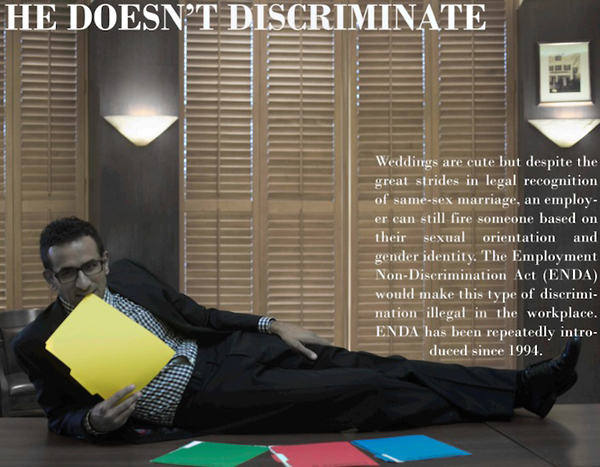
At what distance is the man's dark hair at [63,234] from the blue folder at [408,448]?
87 centimetres

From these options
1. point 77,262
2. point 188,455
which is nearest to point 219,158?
point 77,262

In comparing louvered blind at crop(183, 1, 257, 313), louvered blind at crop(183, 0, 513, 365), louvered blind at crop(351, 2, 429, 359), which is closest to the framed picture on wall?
louvered blind at crop(183, 0, 513, 365)

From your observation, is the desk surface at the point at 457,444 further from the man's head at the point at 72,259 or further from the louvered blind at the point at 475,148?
the louvered blind at the point at 475,148

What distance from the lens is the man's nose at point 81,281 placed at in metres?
1.99

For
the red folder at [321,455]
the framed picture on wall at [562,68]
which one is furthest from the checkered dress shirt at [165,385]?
the framed picture on wall at [562,68]

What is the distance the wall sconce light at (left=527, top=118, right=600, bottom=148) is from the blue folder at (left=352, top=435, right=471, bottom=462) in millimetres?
2962

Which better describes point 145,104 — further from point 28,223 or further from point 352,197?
point 352,197

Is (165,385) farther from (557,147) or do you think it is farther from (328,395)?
(557,147)

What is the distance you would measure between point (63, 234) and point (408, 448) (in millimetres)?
1016

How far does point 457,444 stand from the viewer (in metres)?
1.87

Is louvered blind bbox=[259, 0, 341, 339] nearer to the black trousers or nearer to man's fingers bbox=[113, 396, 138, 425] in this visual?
the black trousers

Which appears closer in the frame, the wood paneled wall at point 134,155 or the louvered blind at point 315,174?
the wood paneled wall at point 134,155

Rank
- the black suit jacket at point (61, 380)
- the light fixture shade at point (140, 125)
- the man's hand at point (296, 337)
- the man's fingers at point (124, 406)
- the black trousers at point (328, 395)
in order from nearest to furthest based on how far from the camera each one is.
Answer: the man's fingers at point (124, 406) < the black suit jacket at point (61, 380) < the black trousers at point (328, 395) < the man's hand at point (296, 337) < the light fixture shade at point (140, 125)

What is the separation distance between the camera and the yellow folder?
1869mm
